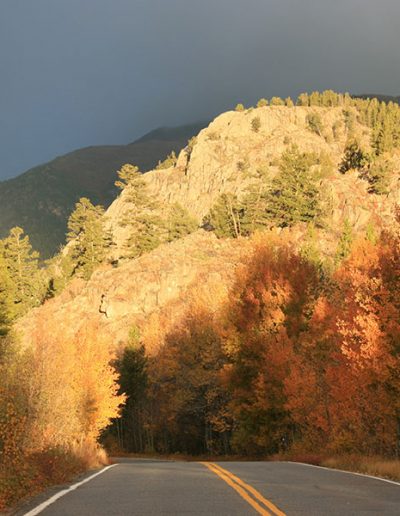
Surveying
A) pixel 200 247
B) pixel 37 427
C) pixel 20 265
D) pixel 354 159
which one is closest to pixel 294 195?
pixel 200 247

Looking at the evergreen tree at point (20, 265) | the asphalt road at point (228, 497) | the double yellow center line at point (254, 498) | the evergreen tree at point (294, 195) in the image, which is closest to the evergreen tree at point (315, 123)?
the evergreen tree at point (294, 195)

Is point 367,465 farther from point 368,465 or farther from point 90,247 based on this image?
point 90,247

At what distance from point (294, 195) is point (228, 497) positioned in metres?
88.8

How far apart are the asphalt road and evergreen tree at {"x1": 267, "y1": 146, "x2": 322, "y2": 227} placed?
82.4 m

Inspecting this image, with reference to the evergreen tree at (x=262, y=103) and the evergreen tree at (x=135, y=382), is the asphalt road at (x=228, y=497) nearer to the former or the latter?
the evergreen tree at (x=135, y=382)

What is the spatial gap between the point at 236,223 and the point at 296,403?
7071 cm

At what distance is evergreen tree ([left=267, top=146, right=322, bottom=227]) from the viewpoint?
3792 inches

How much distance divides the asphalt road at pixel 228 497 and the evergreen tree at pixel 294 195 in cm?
8238

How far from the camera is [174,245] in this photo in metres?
101

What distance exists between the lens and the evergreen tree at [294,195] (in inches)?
3792

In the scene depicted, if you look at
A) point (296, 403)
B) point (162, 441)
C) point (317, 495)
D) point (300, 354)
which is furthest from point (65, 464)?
point (162, 441)

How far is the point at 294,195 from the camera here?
97750 millimetres

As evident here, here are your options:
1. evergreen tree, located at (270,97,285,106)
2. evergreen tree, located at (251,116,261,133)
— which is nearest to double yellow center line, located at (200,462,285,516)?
evergreen tree, located at (251,116,261,133)

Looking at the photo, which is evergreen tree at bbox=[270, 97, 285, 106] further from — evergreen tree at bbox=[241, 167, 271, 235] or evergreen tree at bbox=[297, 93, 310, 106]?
evergreen tree at bbox=[241, 167, 271, 235]
